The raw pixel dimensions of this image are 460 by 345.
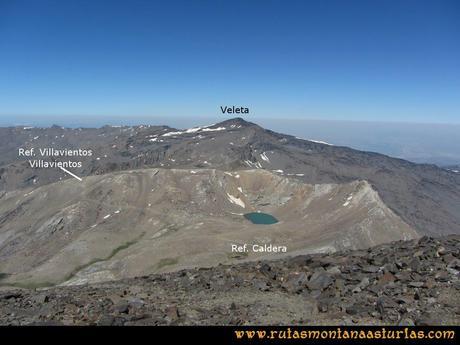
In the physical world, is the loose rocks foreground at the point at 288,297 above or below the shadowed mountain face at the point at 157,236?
above

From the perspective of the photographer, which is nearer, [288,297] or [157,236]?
[288,297]

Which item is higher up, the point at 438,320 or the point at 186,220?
the point at 438,320

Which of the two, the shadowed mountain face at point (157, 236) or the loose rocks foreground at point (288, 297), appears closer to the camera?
the loose rocks foreground at point (288, 297)

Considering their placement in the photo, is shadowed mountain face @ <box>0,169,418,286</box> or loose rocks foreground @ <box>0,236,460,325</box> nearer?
loose rocks foreground @ <box>0,236,460,325</box>

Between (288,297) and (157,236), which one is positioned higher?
(288,297)

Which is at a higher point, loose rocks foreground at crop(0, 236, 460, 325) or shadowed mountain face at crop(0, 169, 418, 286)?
loose rocks foreground at crop(0, 236, 460, 325)
